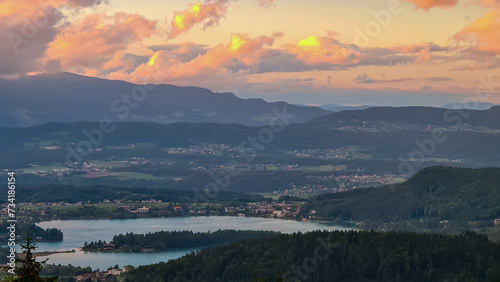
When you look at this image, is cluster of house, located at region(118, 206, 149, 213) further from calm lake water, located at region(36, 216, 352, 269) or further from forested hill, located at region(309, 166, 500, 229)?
forested hill, located at region(309, 166, 500, 229)

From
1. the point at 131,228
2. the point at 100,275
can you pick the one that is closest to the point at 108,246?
the point at 131,228

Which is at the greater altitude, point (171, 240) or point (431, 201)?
point (431, 201)

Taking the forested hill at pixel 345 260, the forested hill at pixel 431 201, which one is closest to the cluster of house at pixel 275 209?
the forested hill at pixel 431 201

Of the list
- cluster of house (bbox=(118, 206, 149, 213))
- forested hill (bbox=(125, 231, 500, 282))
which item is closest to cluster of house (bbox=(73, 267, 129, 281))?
forested hill (bbox=(125, 231, 500, 282))

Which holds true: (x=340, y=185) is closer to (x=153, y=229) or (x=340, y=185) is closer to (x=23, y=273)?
(x=153, y=229)

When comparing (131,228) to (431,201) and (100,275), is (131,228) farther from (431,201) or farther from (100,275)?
(100,275)

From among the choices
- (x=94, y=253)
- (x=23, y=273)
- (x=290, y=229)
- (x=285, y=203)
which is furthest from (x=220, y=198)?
(x=23, y=273)
